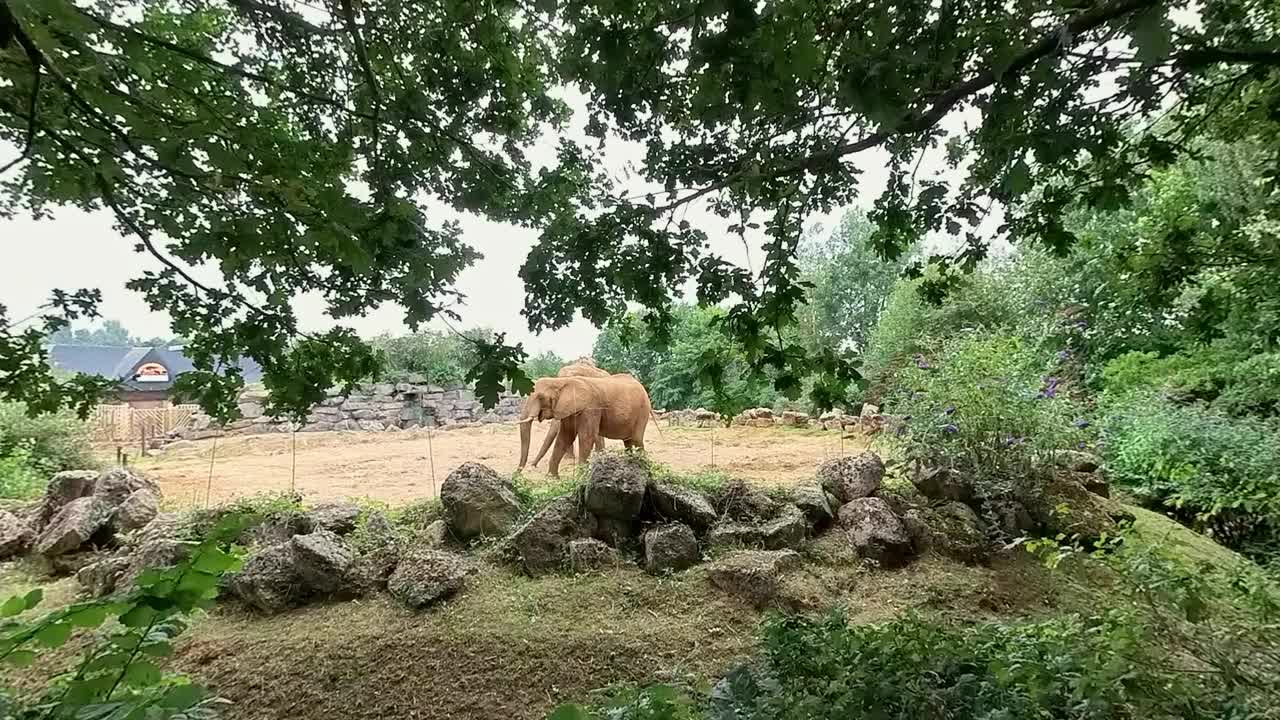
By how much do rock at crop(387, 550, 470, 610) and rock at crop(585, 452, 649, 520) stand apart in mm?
792

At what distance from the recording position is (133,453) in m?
5.16

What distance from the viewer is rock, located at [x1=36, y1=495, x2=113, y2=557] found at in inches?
146

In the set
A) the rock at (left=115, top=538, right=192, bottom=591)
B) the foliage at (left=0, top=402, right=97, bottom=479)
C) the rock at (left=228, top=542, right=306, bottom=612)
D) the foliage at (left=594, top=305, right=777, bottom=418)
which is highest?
the foliage at (left=594, top=305, right=777, bottom=418)

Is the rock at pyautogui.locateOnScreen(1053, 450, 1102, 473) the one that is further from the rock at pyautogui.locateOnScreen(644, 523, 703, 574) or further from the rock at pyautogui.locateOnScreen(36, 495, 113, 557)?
the rock at pyautogui.locateOnScreen(36, 495, 113, 557)

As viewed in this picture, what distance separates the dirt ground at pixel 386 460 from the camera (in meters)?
4.62

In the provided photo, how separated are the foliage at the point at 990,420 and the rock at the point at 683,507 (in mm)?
1577

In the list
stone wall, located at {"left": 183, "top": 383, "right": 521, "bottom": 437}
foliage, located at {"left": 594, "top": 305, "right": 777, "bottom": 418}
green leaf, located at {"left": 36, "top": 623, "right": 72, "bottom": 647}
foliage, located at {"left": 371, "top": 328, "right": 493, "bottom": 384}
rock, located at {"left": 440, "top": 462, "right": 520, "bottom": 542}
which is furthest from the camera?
stone wall, located at {"left": 183, "top": 383, "right": 521, "bottom": 437}

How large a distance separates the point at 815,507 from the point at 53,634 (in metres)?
3.66

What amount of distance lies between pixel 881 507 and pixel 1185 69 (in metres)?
2.87

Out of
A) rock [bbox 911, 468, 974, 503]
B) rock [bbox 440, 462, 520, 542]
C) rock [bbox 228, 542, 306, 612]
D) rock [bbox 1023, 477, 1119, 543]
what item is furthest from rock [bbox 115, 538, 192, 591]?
rock [bbox 1023, 477, 1119, 543]

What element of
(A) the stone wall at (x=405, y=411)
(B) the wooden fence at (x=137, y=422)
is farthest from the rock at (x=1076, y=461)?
(B) the wooden fence at (x=137, y=422)

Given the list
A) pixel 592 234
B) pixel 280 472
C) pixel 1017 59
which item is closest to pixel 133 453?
pixel 280 472

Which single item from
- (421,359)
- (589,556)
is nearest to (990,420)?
(589,556)

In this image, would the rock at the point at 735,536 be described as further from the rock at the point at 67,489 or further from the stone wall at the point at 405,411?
the rock at the point at 67,489
